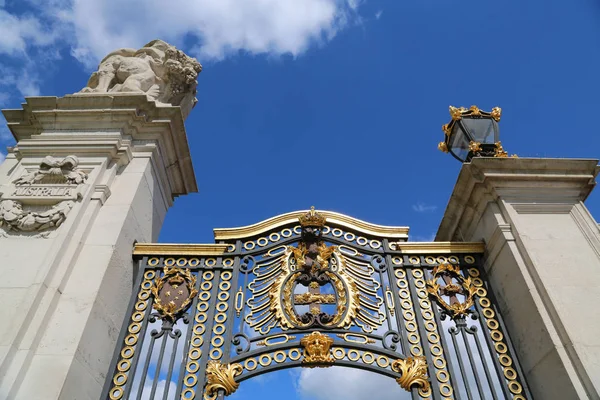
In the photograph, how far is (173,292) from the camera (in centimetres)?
488

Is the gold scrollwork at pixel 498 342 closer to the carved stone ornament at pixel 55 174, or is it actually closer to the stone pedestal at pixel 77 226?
the stone pedestal at pixel 77 226

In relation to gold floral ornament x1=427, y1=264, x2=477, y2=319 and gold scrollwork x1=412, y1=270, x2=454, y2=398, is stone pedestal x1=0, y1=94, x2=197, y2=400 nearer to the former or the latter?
gold scrollwork x1=412, y1=270, x2=454, y2=398

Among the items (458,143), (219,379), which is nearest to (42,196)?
(219,379)

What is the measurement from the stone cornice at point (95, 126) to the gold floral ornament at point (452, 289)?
392 cm

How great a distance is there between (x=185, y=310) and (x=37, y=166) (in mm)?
2462

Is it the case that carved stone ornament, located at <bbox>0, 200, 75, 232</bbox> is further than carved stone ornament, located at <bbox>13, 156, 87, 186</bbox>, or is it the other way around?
carved stone ornament, located at <bbox>13, 156, 87, 186</bbox>

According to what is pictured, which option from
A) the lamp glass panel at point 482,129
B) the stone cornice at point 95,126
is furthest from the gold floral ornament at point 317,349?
the lamp glass panel at point 482,129

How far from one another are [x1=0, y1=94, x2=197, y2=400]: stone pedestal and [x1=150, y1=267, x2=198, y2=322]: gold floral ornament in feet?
1.15

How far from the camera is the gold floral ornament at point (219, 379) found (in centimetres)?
411

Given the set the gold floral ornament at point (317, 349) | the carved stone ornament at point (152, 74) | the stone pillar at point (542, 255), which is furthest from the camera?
the carved stone ornament at point (152, 74)

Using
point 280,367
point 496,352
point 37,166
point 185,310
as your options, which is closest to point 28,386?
point 185,310

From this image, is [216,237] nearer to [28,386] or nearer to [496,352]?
[28,386]

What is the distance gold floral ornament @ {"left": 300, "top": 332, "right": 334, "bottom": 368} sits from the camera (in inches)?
169

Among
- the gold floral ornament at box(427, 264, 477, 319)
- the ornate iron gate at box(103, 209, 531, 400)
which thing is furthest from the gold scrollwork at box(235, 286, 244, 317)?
the gold floral ornament at box(427, 264, 477, 319)
